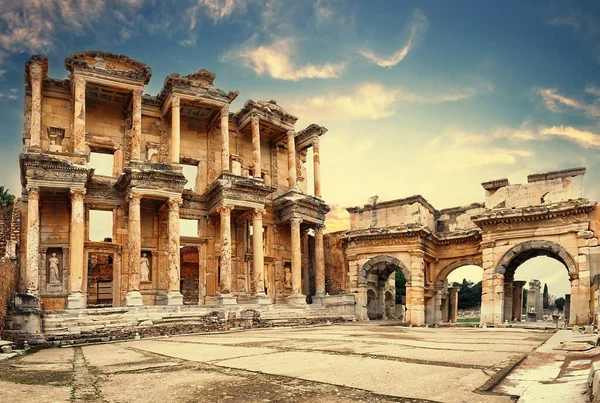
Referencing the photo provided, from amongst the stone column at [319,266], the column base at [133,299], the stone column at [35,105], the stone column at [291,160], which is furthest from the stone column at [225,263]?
the stone column at [35,105]

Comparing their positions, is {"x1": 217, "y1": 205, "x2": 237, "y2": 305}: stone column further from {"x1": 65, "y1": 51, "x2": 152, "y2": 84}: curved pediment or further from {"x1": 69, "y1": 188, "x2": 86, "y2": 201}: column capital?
{"x1": 65, "y1": 51, "x2": 152, "y2": 84}: curved pediment

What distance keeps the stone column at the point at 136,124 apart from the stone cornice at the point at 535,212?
605 inches

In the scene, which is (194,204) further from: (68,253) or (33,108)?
(33,108)

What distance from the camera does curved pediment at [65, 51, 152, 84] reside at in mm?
22484

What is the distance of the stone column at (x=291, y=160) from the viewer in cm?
2862

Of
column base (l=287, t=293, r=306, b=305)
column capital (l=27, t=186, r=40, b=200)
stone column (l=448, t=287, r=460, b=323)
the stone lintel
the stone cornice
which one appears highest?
the stone lintel

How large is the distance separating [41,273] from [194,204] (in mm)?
7546

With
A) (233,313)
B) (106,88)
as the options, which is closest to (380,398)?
(233,313)

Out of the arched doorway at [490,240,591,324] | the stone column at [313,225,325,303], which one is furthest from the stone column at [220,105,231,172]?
the arched doorway at [490,240,591,324]

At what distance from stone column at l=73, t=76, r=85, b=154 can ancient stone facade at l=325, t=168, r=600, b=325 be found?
14017 mm

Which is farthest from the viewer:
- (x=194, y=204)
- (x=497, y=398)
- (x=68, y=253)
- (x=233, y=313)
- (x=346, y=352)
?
(x=194, y=204)

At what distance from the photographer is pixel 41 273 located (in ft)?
71.4

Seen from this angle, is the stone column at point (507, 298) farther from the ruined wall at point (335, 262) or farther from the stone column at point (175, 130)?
the stone column at point (175, 130)

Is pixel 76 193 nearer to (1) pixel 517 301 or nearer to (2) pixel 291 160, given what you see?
(2) pixel 291 160
